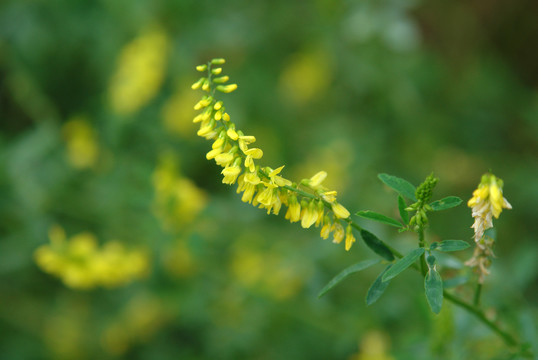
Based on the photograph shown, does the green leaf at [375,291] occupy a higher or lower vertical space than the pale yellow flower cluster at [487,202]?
lower

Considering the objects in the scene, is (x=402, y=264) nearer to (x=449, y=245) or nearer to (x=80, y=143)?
(x=449, y=245)

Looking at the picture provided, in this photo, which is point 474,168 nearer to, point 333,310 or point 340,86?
point 340,86

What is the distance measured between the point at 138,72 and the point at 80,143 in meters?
0.51

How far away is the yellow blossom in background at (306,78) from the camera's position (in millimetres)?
3900

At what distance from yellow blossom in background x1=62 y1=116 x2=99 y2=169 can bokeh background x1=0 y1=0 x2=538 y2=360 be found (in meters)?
0.01

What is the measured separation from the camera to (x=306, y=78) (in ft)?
12.8

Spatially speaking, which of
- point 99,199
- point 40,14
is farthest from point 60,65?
point 99,199

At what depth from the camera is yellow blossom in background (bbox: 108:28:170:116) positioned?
10.2ft

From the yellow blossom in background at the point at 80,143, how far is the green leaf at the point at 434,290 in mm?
2416

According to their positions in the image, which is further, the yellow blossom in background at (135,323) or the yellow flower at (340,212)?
the yellow blossom in background at (135,323)

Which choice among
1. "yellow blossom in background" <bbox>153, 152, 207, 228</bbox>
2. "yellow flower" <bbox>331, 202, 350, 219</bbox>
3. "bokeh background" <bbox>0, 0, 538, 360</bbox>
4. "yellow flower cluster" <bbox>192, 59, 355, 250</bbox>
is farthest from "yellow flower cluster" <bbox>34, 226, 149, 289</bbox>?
"yellow flower" <bbox>331, 202, 350, 219</bbox>

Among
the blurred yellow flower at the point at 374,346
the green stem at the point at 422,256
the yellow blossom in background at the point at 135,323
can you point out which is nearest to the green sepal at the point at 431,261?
the green stem at the point at 422,256

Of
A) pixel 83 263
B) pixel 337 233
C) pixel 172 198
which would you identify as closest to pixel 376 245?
pixel 337 233

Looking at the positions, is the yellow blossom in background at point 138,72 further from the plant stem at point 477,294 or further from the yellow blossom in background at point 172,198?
the plant stem at point 477,294
